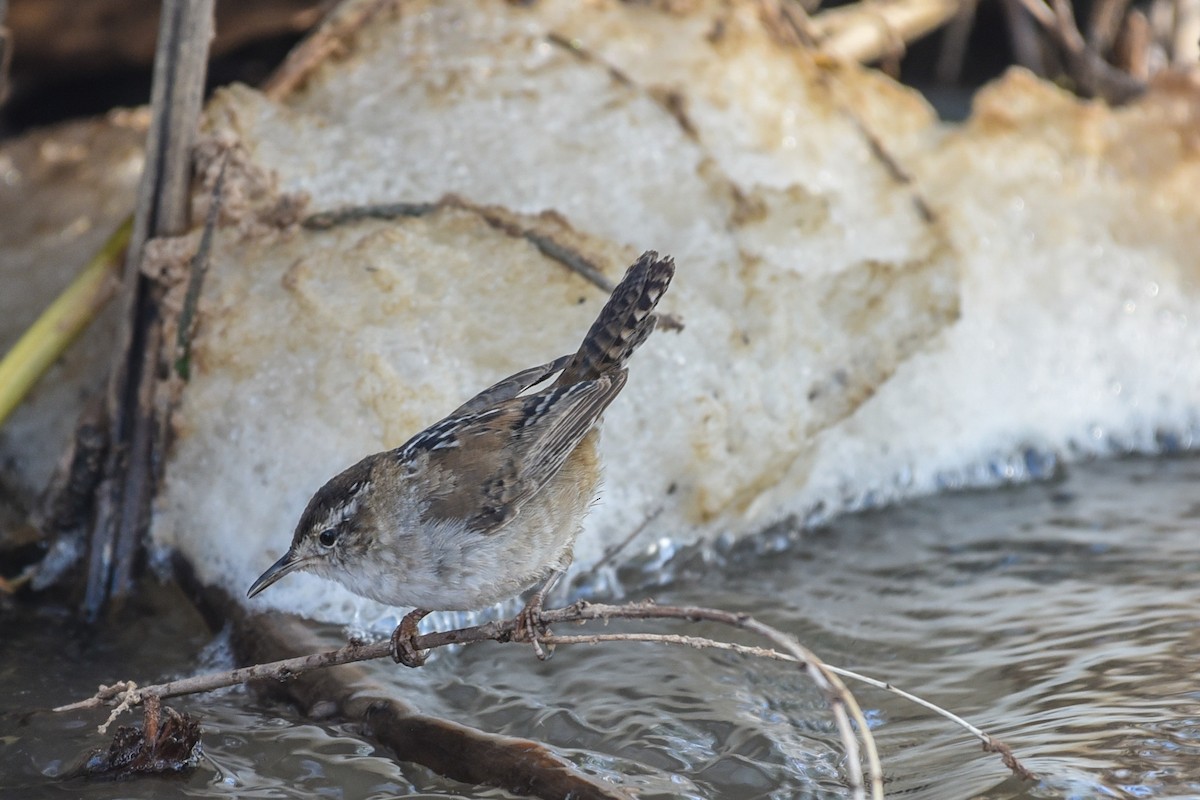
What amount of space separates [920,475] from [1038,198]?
65.8 inches

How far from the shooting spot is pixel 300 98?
17.2ft

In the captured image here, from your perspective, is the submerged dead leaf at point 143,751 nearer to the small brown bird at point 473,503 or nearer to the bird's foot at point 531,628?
the small brown bird at point 473,503

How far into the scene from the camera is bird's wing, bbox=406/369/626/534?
140 inches

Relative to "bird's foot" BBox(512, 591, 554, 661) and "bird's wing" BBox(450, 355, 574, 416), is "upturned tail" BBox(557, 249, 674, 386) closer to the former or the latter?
"bird's wing" BBox(450, 355, 574, 416)

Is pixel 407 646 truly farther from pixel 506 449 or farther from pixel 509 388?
pixel 509 388

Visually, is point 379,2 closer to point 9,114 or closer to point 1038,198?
point 9,114

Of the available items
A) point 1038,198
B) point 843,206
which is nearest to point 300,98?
point 843,206

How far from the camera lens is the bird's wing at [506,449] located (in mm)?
3561

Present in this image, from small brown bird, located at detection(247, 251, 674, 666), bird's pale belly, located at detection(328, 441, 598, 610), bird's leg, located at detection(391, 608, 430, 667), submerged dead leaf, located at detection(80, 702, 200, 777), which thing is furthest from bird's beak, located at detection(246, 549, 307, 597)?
submerged dead leaf, located at detection(80, 702, 200, 777)

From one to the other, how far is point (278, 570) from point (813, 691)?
1648 millimetres

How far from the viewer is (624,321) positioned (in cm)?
363

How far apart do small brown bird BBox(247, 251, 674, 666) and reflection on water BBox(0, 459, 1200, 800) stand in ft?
1.24

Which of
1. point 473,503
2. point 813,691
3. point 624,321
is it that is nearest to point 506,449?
point 473,503

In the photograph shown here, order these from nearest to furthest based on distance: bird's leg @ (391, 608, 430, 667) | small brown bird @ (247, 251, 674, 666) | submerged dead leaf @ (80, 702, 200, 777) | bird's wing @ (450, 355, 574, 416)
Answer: submerged dead leaf @ (80, 702, 200, 777) < bird's leg @ (391, 608, 430, 667) < small brown bird @ (247, 251, 674, 666) < bird's wing @ (450, 355, 574, 416)
